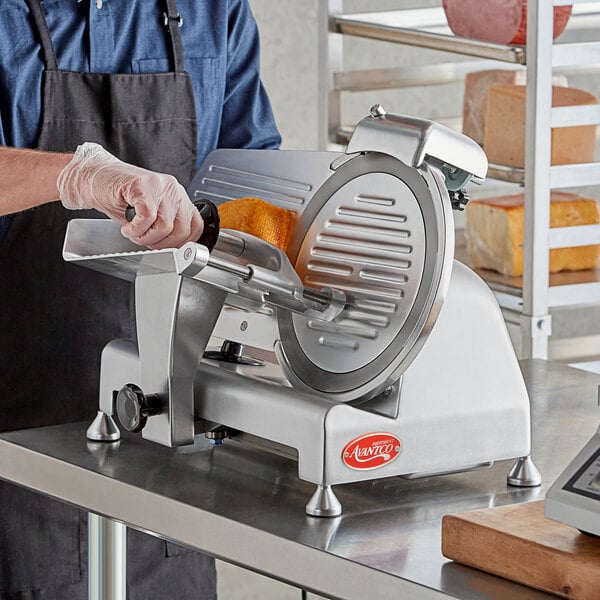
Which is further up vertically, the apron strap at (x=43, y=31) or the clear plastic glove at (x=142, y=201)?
the apron strap at (x=43, y=31)

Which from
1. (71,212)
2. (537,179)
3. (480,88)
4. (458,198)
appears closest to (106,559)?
(71,212)

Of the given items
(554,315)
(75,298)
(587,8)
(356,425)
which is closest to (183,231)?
(356,425)

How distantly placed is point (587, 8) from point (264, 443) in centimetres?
171

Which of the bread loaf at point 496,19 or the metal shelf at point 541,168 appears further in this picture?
the bread loaf at point 496,19

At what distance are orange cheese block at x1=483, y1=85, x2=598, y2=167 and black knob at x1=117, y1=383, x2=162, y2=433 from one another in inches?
57.3

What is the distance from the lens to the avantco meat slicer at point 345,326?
51.8 inches

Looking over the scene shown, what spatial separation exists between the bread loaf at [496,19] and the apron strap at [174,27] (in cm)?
88

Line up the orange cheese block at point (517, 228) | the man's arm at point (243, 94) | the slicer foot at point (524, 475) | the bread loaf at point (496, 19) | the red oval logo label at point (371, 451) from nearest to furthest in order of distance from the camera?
the red oval logo label at point (371, 451)
the slicer foot at point (524, 475)
the man's arm at point (243, 94)
the bread loaf at point (496, 19)
the orange cheese block at point (517, 228)

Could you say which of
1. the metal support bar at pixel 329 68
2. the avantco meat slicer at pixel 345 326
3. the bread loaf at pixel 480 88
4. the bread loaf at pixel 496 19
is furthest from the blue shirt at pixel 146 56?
the metal support bar at pixel 329 68

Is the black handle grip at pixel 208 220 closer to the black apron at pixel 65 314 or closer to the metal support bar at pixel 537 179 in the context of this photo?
the black apron at pixel 65 314

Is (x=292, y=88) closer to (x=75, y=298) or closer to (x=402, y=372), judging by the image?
(x=75, y=298)

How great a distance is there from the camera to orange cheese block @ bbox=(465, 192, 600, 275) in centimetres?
285

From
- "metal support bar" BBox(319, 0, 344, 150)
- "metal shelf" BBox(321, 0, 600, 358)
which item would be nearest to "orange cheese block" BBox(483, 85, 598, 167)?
"metal shelf" BBox(321, 0, 600, 358)

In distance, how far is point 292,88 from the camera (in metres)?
3.67
